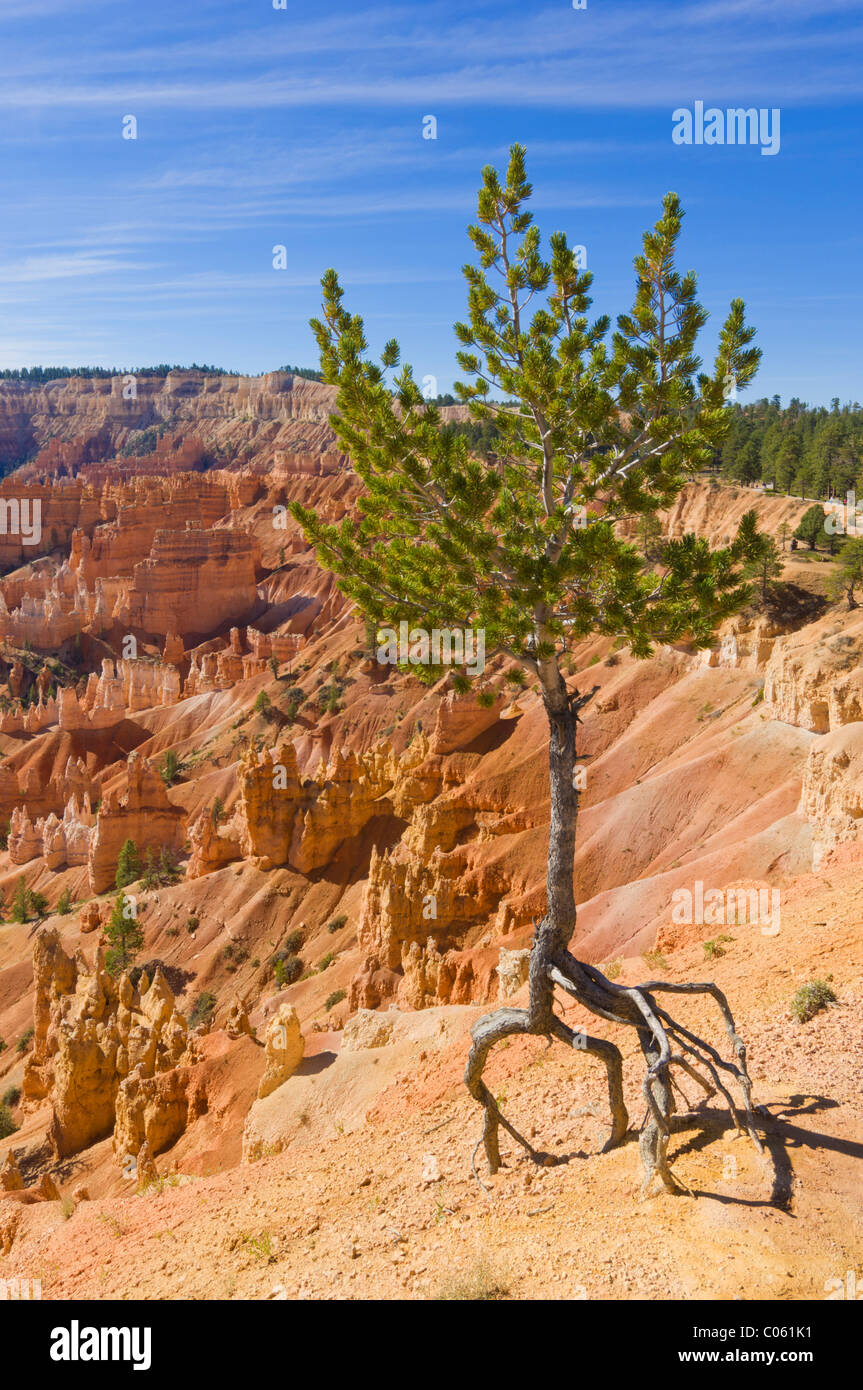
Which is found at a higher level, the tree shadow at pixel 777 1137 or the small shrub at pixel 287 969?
the tree shadow at pixel 777 1137

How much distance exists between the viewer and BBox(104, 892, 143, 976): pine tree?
4162 centimetres

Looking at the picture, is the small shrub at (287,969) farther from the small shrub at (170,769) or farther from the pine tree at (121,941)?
the small shrub at (170,769)

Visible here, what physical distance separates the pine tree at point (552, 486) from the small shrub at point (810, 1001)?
1432mm

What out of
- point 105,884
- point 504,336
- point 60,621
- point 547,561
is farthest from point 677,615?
point 60,621

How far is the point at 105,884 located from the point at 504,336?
51.3 meters

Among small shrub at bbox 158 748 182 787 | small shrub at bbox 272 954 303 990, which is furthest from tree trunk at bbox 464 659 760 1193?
small shrub at bbox 158 748 182 787

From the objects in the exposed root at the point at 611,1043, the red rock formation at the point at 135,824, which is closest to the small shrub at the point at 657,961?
the exposed root at the point at 611,1043

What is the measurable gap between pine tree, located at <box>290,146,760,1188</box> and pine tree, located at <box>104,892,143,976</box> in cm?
3630

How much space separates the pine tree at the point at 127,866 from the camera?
5216cm

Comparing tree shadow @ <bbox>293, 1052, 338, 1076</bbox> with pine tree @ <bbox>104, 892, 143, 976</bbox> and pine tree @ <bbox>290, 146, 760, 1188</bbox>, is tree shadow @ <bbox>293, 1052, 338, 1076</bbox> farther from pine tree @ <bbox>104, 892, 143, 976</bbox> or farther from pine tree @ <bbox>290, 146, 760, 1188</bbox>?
pine tree @ <bbox>104, 892, 143, 976</bbox>

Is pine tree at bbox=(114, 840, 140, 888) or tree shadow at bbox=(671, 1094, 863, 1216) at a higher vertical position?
tree shadow at bbox=(671, 1094, 863, 1216)

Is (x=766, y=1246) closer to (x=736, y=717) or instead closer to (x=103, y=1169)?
(x=103, y=1169)

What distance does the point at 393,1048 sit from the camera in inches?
726

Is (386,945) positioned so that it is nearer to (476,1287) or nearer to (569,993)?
(569,993)
